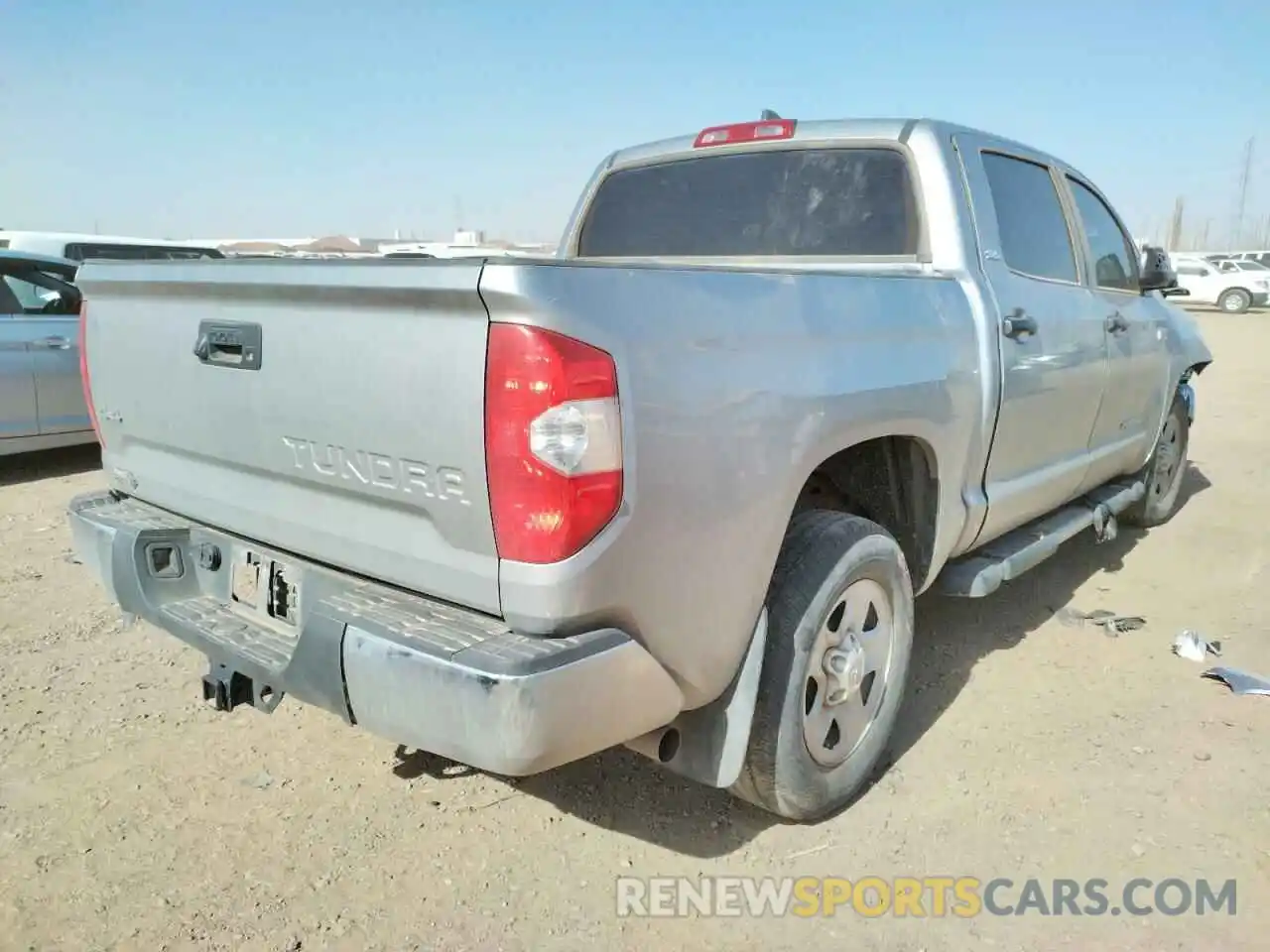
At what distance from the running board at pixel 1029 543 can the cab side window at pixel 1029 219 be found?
41.3 inches

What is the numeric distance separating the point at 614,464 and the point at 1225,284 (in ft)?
107

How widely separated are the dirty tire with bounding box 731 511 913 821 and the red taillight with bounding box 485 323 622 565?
792 mm

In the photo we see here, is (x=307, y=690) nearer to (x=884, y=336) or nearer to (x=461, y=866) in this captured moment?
(x=461, y=866)

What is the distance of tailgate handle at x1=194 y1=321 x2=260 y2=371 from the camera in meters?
2.28

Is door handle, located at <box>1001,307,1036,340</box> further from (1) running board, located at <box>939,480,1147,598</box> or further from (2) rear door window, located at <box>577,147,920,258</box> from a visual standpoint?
(1) running board, located at <box>939,480,1147,598</box>

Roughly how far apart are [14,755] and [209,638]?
1.19 m

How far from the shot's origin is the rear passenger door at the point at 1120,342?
4309 millimetres

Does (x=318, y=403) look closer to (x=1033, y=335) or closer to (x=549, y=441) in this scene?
(x=549, y=441)

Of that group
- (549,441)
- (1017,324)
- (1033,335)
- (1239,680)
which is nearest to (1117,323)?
(1033,335)

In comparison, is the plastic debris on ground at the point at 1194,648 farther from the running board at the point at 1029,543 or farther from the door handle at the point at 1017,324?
the door handle at the point at 1017,324

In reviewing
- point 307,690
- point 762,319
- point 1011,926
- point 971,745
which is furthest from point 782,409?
point 971,745

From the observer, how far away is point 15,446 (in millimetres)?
6590

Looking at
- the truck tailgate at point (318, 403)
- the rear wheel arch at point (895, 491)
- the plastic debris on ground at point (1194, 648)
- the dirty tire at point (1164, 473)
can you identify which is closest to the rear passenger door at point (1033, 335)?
the rear wheel arch at point (895, 491)

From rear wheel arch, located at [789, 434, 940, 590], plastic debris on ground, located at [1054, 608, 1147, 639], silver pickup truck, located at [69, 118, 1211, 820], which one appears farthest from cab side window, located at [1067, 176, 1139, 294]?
rear wheel arch, located at [789, 434, 940, 590]
